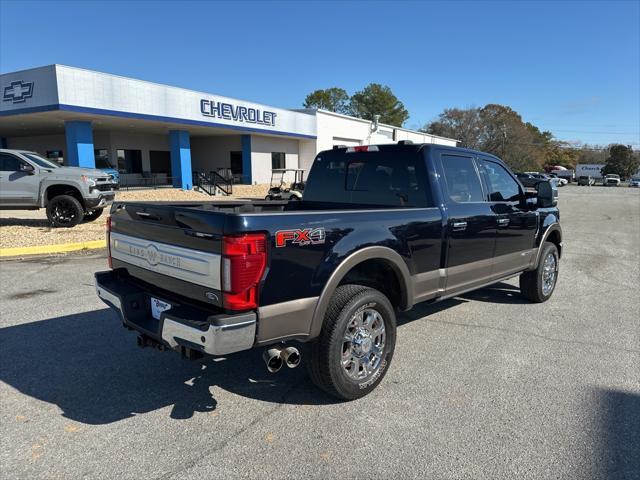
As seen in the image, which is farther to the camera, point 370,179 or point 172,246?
point 370,179

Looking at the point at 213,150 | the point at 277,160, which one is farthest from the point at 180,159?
the point at 277,160

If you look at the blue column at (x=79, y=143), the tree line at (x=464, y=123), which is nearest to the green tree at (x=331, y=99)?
the tree line at (x=464, y=123)

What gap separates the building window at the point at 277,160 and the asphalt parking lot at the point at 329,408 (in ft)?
95.3

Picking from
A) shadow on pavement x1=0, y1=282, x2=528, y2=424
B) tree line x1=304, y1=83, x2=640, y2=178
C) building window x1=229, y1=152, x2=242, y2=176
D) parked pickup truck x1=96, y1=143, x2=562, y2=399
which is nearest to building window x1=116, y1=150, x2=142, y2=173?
building window x1=229, y1=152, x2=242, y2=176

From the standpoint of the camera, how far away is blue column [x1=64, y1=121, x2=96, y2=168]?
20719mm

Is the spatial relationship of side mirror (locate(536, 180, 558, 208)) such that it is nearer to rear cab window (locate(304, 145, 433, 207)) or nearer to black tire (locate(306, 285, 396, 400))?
rear cab window (locate(304, 145, 433, 207))

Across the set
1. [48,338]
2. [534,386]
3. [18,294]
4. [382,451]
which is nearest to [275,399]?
[382,451]

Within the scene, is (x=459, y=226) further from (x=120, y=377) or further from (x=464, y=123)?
(x=464, y=123)

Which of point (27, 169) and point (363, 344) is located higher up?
point (27, 169)

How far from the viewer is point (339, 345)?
319 cm

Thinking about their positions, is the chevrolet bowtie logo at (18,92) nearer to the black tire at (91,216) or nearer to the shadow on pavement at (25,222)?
the shadow on pavement at (25,222)

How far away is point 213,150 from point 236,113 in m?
7.34

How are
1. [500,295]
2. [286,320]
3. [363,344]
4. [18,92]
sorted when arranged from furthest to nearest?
[18,92], [500,295], [363,344], [286,320]

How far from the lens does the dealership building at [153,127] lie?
19016 millimetres
